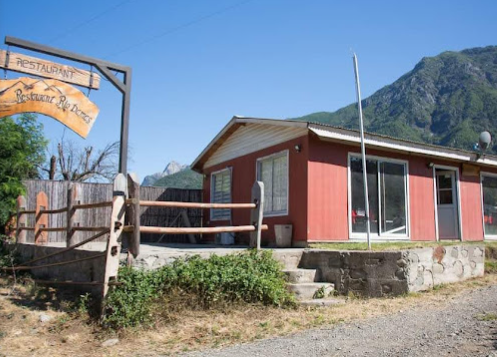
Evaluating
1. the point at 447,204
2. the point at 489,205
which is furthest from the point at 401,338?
the point at 489,205

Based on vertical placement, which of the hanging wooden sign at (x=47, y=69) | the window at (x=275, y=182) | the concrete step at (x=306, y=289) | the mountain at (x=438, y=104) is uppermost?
the mountain at (x=438, y=104)

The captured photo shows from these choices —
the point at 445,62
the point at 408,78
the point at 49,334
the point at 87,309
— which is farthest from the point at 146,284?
the point at 445,62

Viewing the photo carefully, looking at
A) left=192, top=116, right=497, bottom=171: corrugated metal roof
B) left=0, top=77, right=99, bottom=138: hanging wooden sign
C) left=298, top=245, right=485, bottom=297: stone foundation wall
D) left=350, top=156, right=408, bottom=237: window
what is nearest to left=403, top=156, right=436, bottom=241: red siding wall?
left=350, top=156, right=408, bottom=237: window

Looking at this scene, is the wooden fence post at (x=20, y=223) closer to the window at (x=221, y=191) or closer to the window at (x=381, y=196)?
the window at (x=221, y=191)

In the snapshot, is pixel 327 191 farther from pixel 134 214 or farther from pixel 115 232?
pixel 115 232

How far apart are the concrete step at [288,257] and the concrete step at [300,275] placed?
35 centimetres

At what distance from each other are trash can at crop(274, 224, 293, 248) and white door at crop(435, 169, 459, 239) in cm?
522

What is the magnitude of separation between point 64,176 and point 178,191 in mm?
22575

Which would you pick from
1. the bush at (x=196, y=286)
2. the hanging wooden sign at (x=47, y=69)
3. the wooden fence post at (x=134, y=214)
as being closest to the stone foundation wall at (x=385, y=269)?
the bush at (x=196, y=286)

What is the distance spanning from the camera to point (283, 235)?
980cm

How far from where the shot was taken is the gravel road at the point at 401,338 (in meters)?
4.42

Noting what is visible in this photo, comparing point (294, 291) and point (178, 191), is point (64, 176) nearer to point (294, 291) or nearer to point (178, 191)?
point (178, 191)

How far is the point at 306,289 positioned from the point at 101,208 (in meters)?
9.86

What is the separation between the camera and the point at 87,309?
20.5 feet
